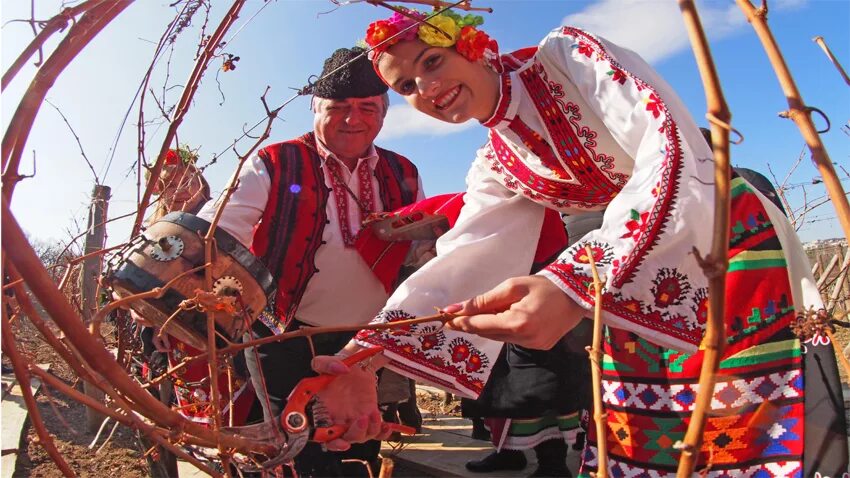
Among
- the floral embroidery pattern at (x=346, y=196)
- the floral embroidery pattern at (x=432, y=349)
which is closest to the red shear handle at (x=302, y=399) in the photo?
the floral embroidery pattern at (x=432, y=349)

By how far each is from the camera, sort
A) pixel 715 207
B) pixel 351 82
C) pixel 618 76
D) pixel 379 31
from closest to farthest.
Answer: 1. pixel 715 207
2. pixel 618 76
3. pixel 379 31
4. pixel 351 82

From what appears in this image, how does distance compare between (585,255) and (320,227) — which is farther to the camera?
(320,227)

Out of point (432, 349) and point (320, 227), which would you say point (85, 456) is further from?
point (432, 349)

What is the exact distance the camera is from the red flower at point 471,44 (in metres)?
1.63

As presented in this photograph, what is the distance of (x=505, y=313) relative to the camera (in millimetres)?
1021

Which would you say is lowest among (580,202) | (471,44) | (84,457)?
(84,457)

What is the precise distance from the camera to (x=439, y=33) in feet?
5.23

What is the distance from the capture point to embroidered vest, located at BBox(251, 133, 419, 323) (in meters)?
2.52

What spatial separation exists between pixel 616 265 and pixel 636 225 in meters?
0.08

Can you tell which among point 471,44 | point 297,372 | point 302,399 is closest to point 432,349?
point 302,399

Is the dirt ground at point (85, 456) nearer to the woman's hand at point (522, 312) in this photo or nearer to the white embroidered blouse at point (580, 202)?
the white embroidered blouse at point (580, 202)

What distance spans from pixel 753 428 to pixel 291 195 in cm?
191

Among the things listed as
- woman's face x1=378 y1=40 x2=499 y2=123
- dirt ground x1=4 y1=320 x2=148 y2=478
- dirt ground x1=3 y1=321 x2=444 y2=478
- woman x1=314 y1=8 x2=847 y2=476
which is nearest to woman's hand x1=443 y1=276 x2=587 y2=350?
woman x1=314 y1=8 x2=847 y2=476

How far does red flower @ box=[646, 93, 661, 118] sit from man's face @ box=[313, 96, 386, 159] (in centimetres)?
173
